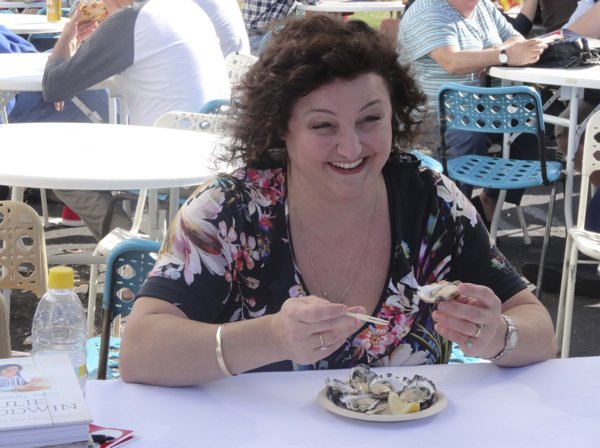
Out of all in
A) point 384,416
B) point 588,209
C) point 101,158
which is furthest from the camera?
point 588,209

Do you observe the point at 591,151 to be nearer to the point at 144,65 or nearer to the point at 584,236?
the point at 584,236

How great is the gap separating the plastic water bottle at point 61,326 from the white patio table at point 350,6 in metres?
7.32

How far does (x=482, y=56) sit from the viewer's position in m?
4.48

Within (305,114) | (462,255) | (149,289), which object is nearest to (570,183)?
(462,255)

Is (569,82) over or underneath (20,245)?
over

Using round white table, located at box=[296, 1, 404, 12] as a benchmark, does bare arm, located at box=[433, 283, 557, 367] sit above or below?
below

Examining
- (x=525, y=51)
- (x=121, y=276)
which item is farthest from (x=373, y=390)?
(x=525, y=51)

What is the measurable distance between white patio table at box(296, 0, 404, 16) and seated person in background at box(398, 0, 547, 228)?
3.68m

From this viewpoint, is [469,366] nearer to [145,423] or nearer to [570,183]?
[145,423]

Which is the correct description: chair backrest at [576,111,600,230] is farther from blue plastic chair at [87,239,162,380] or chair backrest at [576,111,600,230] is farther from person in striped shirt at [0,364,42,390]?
person in striped shirt at [0,364,42,390]

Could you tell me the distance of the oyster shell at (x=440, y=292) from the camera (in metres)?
1.23

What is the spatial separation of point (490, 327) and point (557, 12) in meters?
6.45

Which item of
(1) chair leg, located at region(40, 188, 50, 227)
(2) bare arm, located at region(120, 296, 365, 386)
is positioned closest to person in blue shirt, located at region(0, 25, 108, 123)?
(1) chair leg, located at region(40, 188, 50, 227)

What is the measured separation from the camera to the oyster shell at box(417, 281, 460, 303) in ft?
4.02
